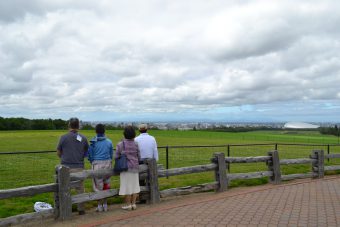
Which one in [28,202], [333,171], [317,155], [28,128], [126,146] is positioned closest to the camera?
[126,146]

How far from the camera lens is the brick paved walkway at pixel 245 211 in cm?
753

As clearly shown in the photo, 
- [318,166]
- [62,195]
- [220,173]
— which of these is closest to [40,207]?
[62,195]

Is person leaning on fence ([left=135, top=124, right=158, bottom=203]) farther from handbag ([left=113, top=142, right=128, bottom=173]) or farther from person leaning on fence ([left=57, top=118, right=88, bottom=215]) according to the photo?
person leaning on fence ([left=57, top=118, right=88, bottom=215])

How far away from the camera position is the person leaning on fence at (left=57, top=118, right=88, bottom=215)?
801 centimetres

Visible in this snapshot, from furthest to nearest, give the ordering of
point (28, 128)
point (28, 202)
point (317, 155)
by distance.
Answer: point (28, 128)
point (317, 155)
point (28, 202)

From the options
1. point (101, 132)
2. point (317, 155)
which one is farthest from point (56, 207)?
point (317, 155)

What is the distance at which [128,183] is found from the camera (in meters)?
8.66

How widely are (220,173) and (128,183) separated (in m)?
3.14

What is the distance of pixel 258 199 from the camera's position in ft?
32.2

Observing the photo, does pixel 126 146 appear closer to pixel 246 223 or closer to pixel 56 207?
Result: pixel 56 207

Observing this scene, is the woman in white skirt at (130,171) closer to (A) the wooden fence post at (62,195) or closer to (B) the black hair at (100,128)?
(B) the black hair at (100,128)

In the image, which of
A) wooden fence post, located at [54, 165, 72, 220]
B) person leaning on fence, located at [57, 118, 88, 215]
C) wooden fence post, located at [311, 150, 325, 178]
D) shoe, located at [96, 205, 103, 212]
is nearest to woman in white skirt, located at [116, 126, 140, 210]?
shoe, located at [96, 205, 103, 212]

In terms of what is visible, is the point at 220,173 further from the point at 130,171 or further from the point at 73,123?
the point at 73,123

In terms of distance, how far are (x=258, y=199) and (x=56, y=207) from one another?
4639 millimetres
